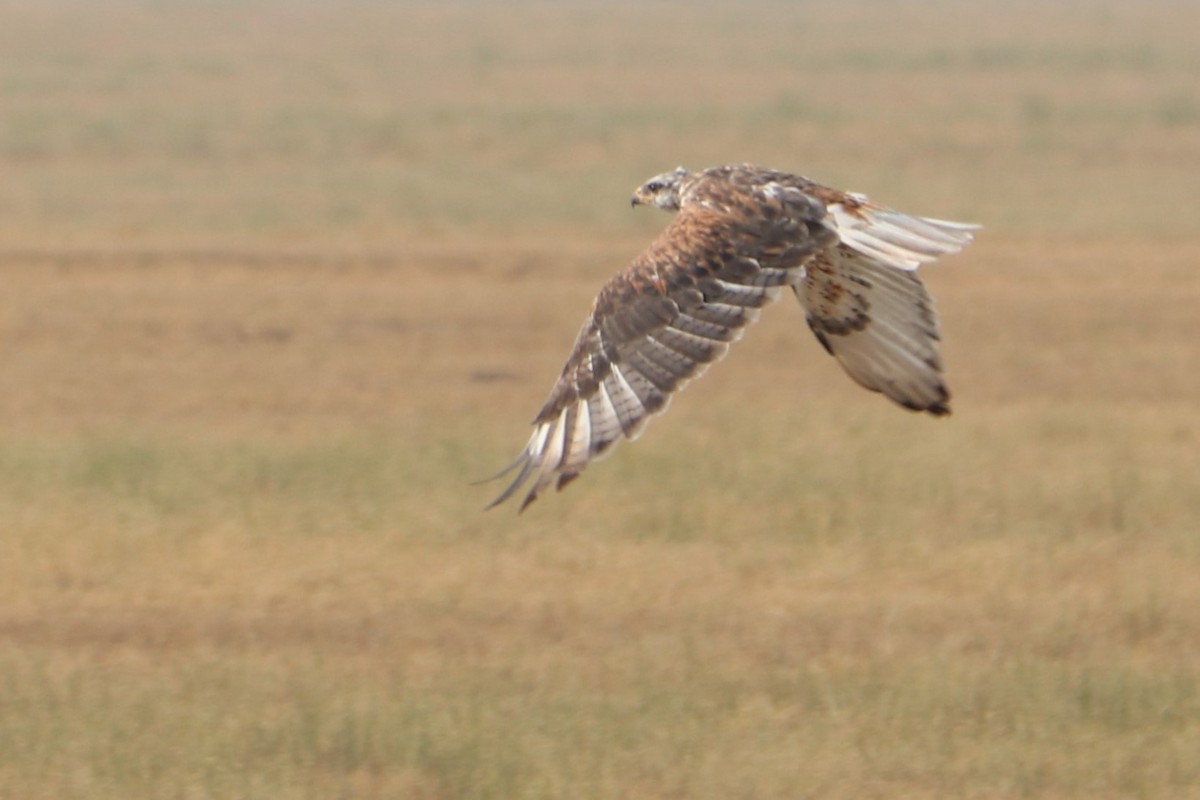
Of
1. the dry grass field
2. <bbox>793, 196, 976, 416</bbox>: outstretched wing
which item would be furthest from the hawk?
the dry grass field

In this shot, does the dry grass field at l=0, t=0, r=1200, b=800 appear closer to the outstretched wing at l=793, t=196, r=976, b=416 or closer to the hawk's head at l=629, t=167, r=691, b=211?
the outstretched wing at l=793, t=196, r=976, b=416

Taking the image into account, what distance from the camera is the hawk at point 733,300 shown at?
18.5 ft

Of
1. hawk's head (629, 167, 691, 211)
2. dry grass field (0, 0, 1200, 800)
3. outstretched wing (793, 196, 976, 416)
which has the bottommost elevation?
dry grass field (0, 0, 1200, 800)

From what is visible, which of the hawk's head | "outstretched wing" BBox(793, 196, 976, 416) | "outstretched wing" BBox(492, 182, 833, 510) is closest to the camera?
"outstretched wing" BBox(492, 182, 833, 510)

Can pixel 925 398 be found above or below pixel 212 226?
above

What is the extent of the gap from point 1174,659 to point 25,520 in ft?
15.3

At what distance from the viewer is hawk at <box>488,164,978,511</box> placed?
18.5ft

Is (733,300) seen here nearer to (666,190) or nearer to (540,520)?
(666,190)

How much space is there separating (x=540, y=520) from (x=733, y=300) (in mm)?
3889

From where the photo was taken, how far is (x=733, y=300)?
594cm

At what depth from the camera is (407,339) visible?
47.1 feet

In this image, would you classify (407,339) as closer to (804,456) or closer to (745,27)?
(804,456)

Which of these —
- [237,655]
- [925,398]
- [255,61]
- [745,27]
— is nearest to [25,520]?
[237,655]

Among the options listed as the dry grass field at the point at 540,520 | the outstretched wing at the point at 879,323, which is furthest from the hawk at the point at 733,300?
the dry grass field at the point at 540,520
